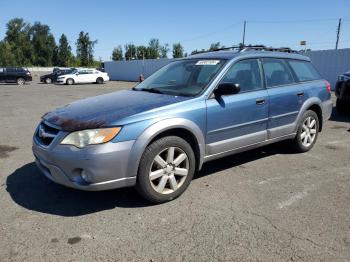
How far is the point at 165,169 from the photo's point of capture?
12.3 ft

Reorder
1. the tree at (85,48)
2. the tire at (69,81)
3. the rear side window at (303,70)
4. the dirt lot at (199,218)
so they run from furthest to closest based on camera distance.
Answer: the tree at (85,48), the tire at (69,81), the rear side window at (303,70), the dirt lot at (199,218)

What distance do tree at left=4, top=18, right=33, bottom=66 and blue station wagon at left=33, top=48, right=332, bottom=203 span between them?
97.7m

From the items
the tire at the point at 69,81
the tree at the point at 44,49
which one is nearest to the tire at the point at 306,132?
the tire at the point at 69,81

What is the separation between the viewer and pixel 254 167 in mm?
5020

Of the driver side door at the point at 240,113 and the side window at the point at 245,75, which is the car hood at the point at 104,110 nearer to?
the driver side door at the point at 240,113

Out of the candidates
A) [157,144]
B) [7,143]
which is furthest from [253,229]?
[7,143]

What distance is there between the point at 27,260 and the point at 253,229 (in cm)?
201

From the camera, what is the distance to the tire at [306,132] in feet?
18.2

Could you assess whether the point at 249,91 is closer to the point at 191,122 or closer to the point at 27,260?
the point at 191,122

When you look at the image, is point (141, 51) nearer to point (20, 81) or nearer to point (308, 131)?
point (20, 81)

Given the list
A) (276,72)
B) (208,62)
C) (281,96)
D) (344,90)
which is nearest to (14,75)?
(344,90)

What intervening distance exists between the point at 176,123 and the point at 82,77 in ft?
95.0

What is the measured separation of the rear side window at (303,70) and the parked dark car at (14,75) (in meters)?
28.8

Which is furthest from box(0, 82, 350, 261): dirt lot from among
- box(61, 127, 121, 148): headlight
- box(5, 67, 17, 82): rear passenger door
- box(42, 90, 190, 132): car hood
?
box(5, 67, 17, 82): rear passenger door
